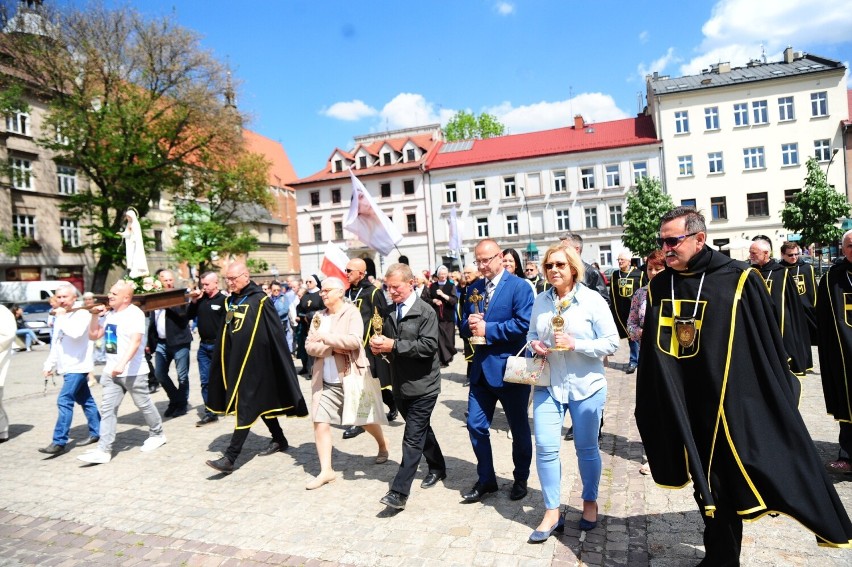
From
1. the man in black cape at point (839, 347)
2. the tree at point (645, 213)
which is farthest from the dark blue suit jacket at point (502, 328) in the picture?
the tree at point (645, 213)

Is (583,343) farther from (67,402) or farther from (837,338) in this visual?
(67,402)

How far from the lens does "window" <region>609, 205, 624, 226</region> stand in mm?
47344

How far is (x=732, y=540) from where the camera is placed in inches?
133

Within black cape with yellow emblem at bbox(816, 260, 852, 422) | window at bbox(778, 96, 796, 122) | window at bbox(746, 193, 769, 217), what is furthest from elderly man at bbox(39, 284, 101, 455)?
window at bbox(778, 96, 796, 122)

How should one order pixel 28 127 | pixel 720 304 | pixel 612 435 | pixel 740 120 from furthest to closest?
pixel 740 120 → pixel 28 127 → pixel 612 435 → pixel 720 304

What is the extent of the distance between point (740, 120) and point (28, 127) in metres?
48.8

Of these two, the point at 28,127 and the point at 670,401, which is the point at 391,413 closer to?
the point at 670,401

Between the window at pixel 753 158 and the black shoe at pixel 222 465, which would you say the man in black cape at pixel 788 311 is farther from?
the window at pixel 753 158

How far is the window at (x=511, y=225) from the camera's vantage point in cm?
5066

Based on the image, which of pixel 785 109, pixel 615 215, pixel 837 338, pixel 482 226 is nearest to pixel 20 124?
pixel 482 226

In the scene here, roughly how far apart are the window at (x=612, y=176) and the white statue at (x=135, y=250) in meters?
42.8

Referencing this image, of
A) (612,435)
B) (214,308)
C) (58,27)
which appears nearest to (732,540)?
(612,435)

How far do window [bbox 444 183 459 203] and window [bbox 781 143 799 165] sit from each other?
24654mm

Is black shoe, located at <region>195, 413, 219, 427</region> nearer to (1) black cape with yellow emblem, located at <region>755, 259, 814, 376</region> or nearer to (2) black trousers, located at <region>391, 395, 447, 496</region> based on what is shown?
(2) black trousers, located at <region>391, 395, 447, 496</region>
